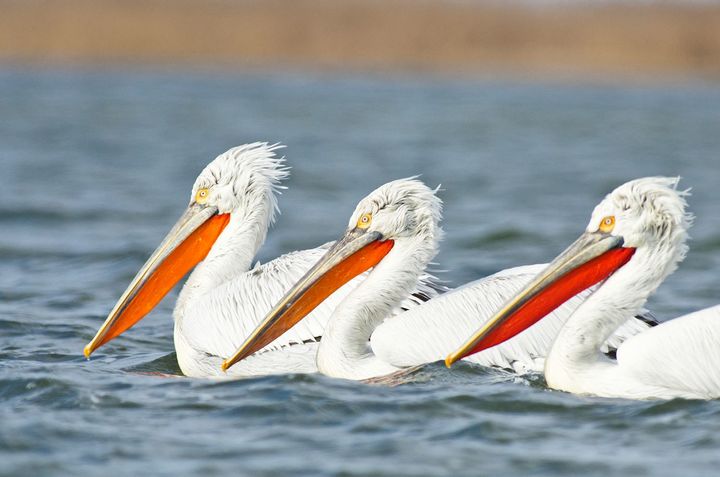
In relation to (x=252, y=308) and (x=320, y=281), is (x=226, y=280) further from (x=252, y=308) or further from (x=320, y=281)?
(x=320, y=281)

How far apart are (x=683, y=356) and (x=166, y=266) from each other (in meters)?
2.47

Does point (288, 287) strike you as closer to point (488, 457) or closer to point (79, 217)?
point (488, 457)

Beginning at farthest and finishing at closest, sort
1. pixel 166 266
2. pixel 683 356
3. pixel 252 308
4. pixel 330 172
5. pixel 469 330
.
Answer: pixel 330 172 → pixel 166 266 → pixel 252 308 → pixel 469 330 → pixel 683 356

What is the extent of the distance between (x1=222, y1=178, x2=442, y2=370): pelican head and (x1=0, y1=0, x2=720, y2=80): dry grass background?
2201 cm

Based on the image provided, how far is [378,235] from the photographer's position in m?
5.57

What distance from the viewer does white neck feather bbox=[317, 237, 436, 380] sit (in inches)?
210

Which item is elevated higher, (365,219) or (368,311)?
(365,219)

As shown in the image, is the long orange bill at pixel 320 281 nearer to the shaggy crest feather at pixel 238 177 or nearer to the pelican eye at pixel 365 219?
the pelican eye at pixel 365 219

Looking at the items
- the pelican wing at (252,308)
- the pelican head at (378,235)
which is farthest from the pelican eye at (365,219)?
the pelican wing at (252,308)

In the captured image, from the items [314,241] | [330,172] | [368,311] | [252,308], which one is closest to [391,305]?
[368,311]

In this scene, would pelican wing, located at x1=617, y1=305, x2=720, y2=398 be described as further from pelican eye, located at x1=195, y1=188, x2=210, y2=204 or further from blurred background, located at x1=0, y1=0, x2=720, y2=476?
pelican eye, located at x1=195, y1=188, x2=210, y2=204

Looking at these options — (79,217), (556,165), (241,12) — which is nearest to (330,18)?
(241,12)

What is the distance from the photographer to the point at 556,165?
15.5 m

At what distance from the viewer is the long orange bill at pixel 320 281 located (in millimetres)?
5441
